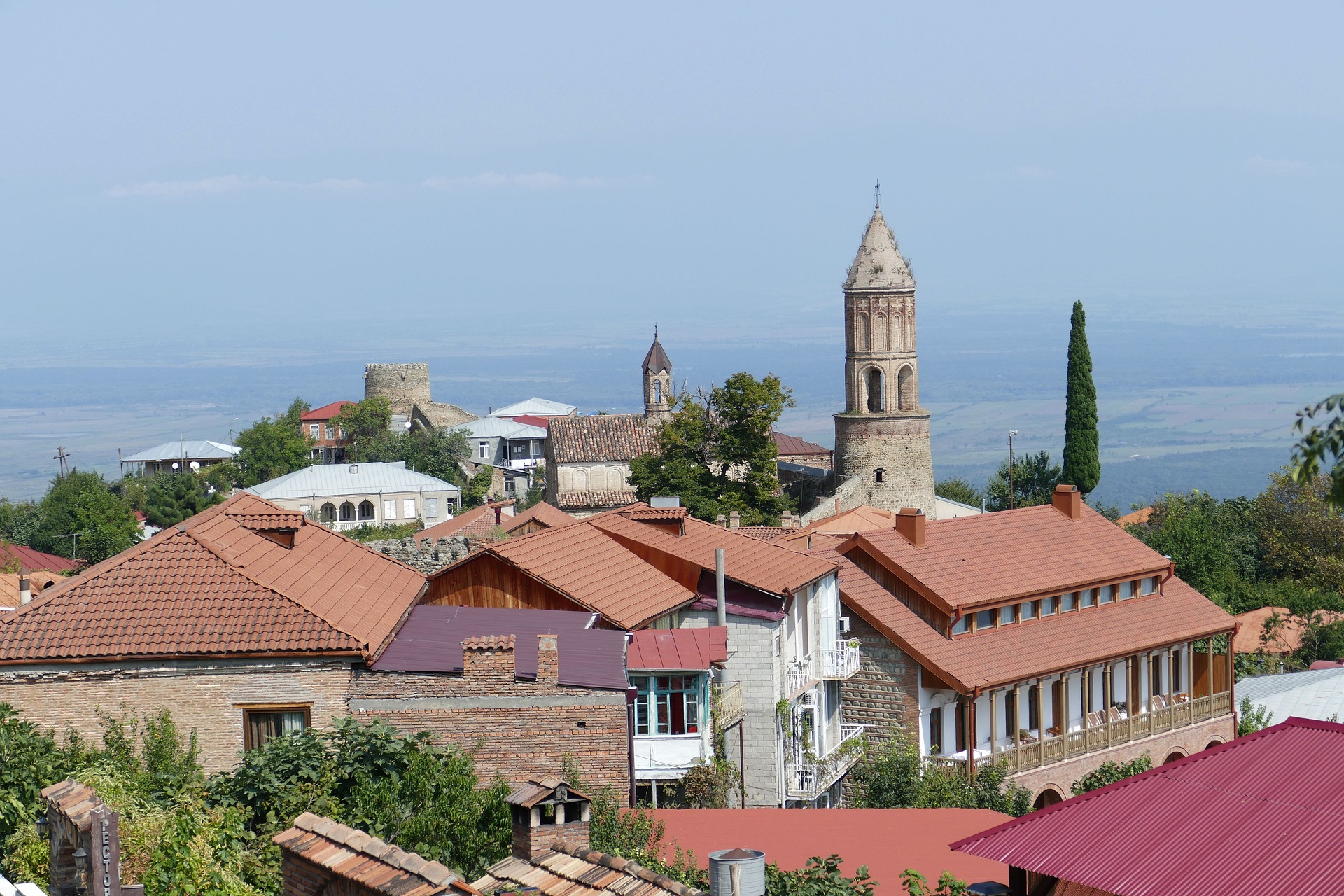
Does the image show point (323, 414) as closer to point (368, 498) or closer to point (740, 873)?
point (368, 498)

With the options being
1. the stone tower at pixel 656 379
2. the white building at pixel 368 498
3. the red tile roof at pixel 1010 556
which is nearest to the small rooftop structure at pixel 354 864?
the red tile roof at pixel 1010 556

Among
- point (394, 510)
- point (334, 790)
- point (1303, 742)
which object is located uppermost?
point (1303, 742)

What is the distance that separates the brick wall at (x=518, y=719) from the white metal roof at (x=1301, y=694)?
942 inches

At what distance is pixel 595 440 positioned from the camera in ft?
315

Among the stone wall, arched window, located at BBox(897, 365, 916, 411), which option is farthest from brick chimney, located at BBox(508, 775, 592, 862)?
arched window, located at BBox(897, 365, 916, 411)

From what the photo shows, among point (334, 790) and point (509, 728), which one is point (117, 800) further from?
point (509, 728)

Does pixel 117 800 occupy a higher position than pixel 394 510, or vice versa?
pixel 117 800

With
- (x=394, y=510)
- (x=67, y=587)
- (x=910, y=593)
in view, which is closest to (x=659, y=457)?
(x=910, y=593)

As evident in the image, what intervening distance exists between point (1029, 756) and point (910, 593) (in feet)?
13.5

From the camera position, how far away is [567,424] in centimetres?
9688

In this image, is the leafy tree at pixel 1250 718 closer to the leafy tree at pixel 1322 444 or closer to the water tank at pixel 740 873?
the water tank at pixel 740 873

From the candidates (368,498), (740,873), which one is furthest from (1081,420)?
(740,873)

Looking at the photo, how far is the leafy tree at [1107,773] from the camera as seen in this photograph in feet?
117

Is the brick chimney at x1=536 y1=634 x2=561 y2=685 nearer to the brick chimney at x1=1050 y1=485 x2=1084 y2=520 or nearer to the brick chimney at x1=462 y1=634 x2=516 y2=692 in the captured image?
the brick chimney at x1=462 y1=634 x2=516 y2=692
